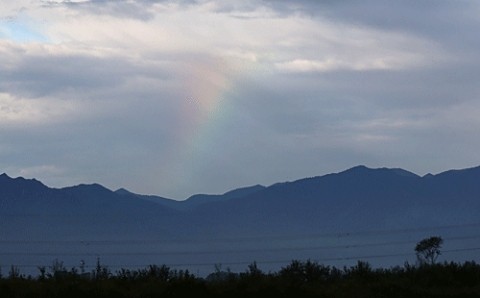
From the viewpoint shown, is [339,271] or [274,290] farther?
[339,271]

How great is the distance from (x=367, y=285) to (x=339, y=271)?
8768 millimetres

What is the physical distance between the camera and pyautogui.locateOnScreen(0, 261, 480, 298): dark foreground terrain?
40.4 metres

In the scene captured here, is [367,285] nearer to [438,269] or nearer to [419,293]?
[419,293]

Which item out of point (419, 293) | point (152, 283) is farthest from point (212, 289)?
point (419, 293)

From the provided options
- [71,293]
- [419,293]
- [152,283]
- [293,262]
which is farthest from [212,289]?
[293,262]

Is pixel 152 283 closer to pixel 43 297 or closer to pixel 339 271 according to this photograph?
pixel 43 297

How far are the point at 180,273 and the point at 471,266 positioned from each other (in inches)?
621

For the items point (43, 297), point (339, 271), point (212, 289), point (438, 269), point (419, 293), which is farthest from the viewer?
point (339, 271)

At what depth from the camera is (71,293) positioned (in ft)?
132

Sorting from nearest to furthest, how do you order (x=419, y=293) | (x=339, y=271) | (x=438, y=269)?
1. (x=419, y=293)
2. (x=438, y=269)
3. (x=339, y=271)

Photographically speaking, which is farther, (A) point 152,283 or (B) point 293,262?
(B) point 293,262

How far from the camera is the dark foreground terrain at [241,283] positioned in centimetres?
4038

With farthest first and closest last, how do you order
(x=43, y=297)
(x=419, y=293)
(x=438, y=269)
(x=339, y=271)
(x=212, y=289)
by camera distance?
(x=339, y=271) < (x=438, y=269) < (x=419, y=293) < (x=212, y=289) < (x=43, y=297)

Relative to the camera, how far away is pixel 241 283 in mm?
42906
